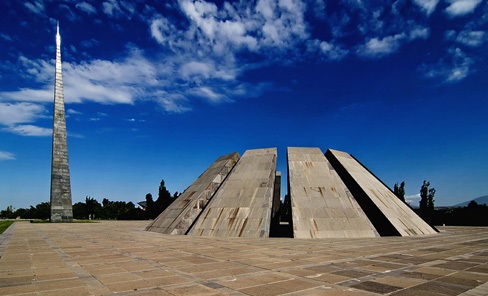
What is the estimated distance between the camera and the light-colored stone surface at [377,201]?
1778 centimetres

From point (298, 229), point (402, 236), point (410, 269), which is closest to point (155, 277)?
point (410, 269)

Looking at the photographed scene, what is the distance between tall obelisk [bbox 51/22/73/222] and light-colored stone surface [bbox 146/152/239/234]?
24639 millimetres

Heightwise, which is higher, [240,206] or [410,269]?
[240,206]

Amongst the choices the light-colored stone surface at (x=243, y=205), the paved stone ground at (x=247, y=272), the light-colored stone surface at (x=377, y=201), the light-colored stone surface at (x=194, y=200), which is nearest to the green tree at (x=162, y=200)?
the light-colored stone surface at (x=194, y=200)

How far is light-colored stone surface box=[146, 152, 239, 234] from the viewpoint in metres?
19.1

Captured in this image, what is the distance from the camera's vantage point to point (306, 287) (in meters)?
6.04

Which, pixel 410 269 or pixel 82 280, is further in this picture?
pixel 410 269

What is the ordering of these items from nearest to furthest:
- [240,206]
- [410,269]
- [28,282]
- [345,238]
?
[28,282], [410,269], [345,238], [240,206]

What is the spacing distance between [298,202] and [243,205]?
3.36 meters

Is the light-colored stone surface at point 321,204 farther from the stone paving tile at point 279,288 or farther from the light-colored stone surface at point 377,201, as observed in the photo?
the stone paving tile at point 279,288

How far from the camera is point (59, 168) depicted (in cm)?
3978

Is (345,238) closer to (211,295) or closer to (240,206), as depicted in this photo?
(240,206)

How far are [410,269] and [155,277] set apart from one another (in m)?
6.52

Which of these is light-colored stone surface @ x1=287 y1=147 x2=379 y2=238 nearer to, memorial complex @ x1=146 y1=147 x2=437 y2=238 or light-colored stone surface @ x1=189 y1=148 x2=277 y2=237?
memorial complex @ x1=146 y1=147 x2=437 y2=238
